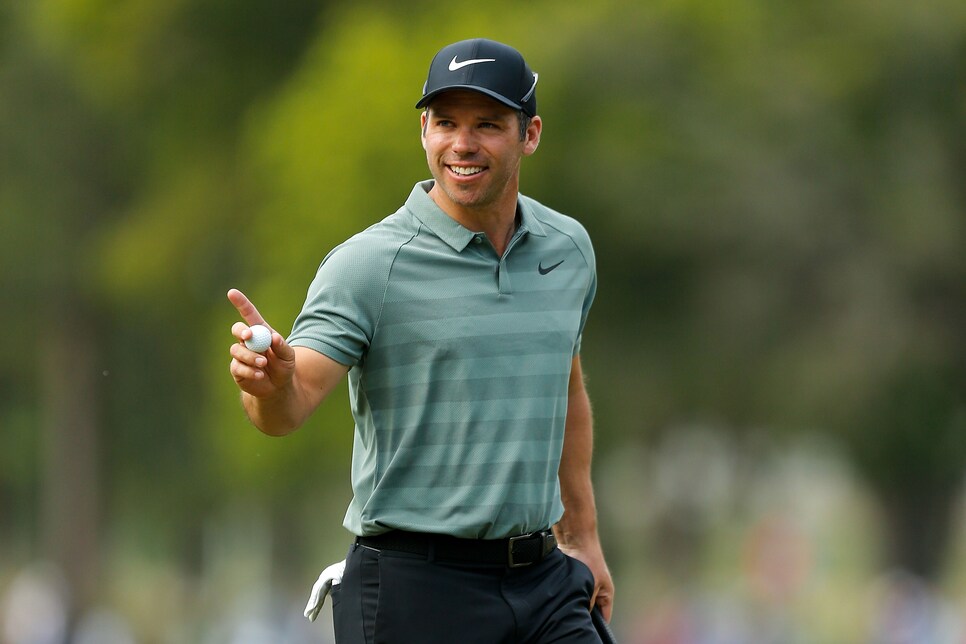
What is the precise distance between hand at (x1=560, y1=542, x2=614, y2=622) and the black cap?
1.48 metres

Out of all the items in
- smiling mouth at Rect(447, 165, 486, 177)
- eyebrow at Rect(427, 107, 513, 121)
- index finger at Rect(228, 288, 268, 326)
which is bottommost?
index finger at Rect(228, 288, 268, 326)

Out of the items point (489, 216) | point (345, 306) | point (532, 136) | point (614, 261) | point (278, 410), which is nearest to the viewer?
point (278, 410)

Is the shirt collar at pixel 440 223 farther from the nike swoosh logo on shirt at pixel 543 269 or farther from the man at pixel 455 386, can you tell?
the nike swoosh logo on shirt at pixel 543 269

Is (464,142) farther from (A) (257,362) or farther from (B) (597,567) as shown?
(B) (597,567)

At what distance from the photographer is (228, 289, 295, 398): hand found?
4816 mm

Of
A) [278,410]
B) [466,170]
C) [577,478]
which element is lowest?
[577,478]

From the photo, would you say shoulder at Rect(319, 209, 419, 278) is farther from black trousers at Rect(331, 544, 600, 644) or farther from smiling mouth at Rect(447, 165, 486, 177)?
black trousers at Rect(331, 544, 600, 644)

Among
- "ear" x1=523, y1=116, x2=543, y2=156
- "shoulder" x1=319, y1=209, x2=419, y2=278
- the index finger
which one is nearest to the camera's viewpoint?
the index finger

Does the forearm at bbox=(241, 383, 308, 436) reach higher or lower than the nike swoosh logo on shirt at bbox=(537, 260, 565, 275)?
lower

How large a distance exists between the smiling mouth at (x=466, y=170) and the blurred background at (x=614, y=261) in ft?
48.0

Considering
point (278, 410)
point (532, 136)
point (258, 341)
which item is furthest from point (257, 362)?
point (532, 136)

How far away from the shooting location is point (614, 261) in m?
23.0

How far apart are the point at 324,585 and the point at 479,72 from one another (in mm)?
1623

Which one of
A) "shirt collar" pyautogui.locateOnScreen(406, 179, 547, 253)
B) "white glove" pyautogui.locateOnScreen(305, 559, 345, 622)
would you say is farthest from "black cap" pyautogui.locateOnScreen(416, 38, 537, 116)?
"white glove" pyautogui.locateOnScreen(305, 559, 345, 622)
